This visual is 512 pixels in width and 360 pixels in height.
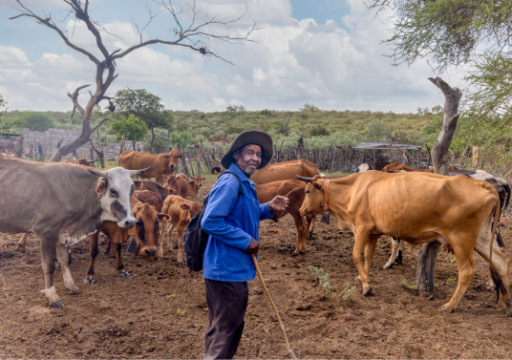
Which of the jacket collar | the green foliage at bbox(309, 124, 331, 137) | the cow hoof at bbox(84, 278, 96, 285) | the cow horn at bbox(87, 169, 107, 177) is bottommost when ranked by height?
the cow hoof at bbox(84, 278, 96, 285)

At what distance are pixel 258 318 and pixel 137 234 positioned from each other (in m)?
2.69

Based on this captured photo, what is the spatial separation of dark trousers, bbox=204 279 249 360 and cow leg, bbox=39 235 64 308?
3.06m

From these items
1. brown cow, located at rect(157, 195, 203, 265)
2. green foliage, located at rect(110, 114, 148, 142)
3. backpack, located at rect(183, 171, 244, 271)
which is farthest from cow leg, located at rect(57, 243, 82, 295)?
green foliage, located at rect(110, 114, 148, 142)

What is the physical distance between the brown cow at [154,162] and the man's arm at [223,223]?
38.0 feet

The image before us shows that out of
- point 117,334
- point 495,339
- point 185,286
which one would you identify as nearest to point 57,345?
point 117,334

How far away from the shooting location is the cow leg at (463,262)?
429cm

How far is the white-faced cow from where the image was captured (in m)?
4.63

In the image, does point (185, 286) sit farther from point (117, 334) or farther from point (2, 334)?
point (2, 334)

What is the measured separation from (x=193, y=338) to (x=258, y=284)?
1.72 metres

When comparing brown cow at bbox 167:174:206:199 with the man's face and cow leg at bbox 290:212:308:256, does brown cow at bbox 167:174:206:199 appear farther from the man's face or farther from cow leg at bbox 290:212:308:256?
the man's face

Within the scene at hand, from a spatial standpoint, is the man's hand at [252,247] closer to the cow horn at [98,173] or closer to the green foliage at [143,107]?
the cow horn at [98,173]

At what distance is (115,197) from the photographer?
517 cm

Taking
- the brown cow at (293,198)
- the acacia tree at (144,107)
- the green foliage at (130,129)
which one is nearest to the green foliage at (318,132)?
the acacia tree at (144,107)

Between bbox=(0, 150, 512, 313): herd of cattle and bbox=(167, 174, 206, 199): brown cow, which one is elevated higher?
bbox=(0, 150, 512, 313): herd of cattle
